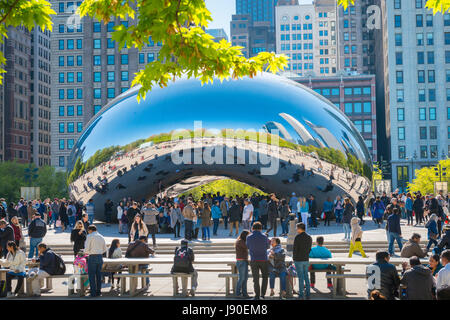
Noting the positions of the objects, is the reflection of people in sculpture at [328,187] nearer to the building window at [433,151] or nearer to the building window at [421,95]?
the building window at [433,151]

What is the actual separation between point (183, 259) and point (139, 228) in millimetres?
5233

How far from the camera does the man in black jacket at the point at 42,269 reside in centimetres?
1121

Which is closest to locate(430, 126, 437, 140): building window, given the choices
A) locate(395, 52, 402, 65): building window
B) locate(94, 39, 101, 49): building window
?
locate(395, 52, 402, 65): building window

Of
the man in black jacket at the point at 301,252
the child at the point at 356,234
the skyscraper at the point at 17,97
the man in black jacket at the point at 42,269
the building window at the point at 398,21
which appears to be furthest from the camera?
the skyscraper at the point at 17,97

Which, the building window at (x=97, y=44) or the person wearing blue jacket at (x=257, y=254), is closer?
the person wearing blue jacket at (x=257, y=254)

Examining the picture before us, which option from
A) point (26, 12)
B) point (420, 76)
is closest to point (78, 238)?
point (26, 12)

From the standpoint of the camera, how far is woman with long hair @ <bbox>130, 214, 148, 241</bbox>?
15.3 meters

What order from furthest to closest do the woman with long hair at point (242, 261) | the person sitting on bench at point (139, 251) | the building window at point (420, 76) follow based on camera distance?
the building window at point (420, 76) → the person sitting on bench at point (139, 251) → the woman with long hair at point (242, 261)

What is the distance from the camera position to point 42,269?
1140cm

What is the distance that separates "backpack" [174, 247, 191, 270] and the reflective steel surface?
17345 millimetres

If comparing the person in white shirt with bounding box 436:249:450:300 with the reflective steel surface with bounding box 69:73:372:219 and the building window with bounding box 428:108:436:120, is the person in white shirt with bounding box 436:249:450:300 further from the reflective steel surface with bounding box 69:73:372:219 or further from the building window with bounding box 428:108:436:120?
the building window with bounding box 428:108:436:120

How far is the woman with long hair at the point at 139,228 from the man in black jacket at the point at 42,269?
11.9 ft

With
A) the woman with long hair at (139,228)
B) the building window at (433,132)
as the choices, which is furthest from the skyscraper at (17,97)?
the woman with long hair at (139,228)

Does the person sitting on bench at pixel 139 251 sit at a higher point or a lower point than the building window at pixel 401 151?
lower
